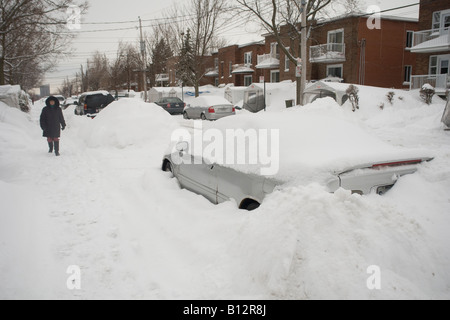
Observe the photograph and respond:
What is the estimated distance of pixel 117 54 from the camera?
62.1m

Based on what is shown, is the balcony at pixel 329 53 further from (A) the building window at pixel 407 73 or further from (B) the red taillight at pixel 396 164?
(B) the red taillight at pixel 396 164

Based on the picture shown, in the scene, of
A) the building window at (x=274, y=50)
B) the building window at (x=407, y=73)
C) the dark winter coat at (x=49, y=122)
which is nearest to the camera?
the dark winter coat at (x=49, y=122)

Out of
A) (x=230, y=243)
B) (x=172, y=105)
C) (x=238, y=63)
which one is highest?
(x=238, y=63)

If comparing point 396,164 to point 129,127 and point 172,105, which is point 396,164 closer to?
point 129,127

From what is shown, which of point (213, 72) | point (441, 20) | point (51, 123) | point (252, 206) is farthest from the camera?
point (213, 72)

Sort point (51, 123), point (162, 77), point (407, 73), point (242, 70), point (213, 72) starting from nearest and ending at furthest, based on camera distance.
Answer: point (51, 123) → point (407, 73) → point (242, 70) → point (213, 72) → point (162, 77)

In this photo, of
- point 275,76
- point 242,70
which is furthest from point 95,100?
point 242,70

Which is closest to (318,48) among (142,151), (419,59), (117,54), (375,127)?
(419,59)

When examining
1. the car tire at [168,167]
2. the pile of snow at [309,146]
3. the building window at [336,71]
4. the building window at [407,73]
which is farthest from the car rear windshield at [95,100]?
the building window at [407,73]

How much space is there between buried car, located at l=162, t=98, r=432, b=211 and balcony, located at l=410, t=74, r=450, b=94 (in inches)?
855

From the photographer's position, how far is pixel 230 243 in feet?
12.3

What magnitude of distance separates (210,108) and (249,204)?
57.9 feet

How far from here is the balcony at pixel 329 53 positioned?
29.2 m

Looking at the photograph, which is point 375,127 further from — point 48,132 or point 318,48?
point 318,48
